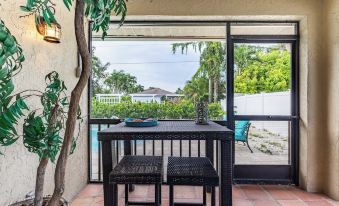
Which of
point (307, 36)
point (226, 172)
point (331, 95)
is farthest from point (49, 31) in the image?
point (331, 95)

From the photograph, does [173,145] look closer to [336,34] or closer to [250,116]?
[250,116]

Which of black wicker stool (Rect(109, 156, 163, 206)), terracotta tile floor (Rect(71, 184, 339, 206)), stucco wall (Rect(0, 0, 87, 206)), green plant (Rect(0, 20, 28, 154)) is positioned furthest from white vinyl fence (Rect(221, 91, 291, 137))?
green plant (Rect(0, 20, 28, 154))

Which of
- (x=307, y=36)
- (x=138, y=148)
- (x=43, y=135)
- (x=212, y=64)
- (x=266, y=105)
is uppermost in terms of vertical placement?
(x=307, y=36)

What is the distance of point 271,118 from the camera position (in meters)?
3.45

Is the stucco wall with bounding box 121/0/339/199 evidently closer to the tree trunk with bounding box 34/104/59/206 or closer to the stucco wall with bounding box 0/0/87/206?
the stucco wall with bounding box 0/0/87/206

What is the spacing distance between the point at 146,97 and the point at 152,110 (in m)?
0.21

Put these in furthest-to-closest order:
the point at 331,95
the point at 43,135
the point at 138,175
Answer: the point at 331,95
the point at 138,175
the point at 43,135

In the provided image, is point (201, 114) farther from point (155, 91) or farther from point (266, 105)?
point (266, 105)

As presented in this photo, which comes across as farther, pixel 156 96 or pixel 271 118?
pixel 156 96

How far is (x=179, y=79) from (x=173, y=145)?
1.00m

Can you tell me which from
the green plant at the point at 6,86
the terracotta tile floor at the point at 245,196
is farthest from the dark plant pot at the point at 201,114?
the green plant at the point at 6,86

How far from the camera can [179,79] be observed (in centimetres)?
358

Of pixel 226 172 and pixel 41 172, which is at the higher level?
pixel 41 172

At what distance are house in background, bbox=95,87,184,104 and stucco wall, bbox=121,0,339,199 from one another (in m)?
1.04
